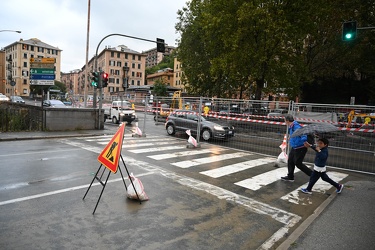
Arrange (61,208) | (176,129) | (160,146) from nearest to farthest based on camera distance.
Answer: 1. (61,208)
2. (160,146)
3. (176,129)

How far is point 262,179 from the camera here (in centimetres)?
770

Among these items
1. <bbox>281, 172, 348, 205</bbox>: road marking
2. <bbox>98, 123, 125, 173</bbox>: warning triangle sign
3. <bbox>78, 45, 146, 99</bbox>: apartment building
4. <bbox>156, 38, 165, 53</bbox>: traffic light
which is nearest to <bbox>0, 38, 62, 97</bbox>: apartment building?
<bbox>78, 45, 146, 99</bbox>: apartment building

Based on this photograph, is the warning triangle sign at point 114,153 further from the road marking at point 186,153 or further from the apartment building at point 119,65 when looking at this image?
the apartment building at point 119,65

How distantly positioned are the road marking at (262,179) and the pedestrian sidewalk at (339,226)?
1.56m

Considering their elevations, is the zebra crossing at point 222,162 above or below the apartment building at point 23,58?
below

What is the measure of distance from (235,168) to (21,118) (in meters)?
13.4

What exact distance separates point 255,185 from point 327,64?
2881 centimetres

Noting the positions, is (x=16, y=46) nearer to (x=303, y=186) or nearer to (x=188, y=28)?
(x=188, y=28)

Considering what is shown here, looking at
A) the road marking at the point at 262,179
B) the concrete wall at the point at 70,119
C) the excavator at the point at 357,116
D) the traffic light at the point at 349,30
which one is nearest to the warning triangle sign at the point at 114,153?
the road marking at the point at 262,179

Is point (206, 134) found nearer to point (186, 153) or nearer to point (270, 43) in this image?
point (186, 153)

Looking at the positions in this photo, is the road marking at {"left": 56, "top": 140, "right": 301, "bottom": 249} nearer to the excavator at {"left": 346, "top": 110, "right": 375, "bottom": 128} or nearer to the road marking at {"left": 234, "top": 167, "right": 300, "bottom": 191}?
the road marking at {"left": 234, "top": 167, "right": 300, "bottom": 191}

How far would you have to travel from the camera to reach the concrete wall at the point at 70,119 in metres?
15.9

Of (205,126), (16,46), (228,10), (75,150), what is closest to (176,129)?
(205,126)

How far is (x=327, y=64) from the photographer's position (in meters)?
31.1
